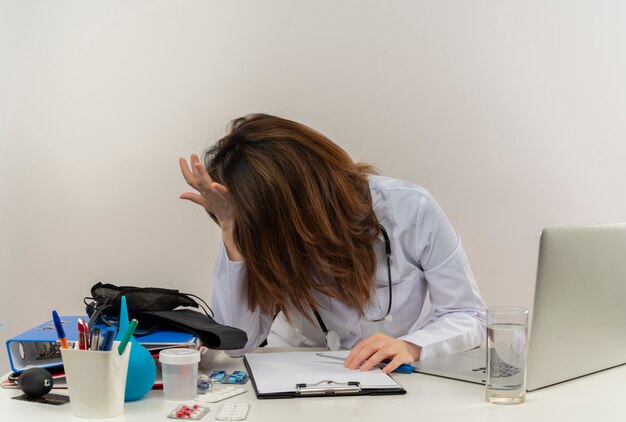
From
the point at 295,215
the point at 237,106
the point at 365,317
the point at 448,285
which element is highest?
the point at 237,106

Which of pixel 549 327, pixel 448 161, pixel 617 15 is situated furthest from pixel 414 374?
pixel 617 15

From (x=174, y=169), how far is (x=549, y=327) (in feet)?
6.00

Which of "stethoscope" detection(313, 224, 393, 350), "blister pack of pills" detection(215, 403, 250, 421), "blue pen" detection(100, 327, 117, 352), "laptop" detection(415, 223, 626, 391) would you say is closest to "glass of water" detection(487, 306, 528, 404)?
"laptop" detection(415, 223, 626, 391)

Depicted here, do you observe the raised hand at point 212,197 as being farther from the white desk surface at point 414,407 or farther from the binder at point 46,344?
the white desk surface at point 414,407

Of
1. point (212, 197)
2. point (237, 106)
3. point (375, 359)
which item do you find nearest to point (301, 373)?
point (375, 359)

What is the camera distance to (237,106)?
281 cm

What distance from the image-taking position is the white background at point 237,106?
109 inches

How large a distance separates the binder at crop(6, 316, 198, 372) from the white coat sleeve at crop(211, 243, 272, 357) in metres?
0.32

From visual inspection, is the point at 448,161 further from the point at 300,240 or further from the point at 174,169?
the point at 300,240

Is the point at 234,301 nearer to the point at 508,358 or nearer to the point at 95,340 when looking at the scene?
the point at 95,340

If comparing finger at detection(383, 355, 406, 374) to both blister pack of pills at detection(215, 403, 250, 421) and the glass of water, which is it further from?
blister pack of pills at detection(215, 403, 250, 421)

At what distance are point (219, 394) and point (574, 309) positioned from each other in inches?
26.8

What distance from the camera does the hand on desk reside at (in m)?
1.49

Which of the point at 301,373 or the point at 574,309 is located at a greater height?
the point at 574,309
